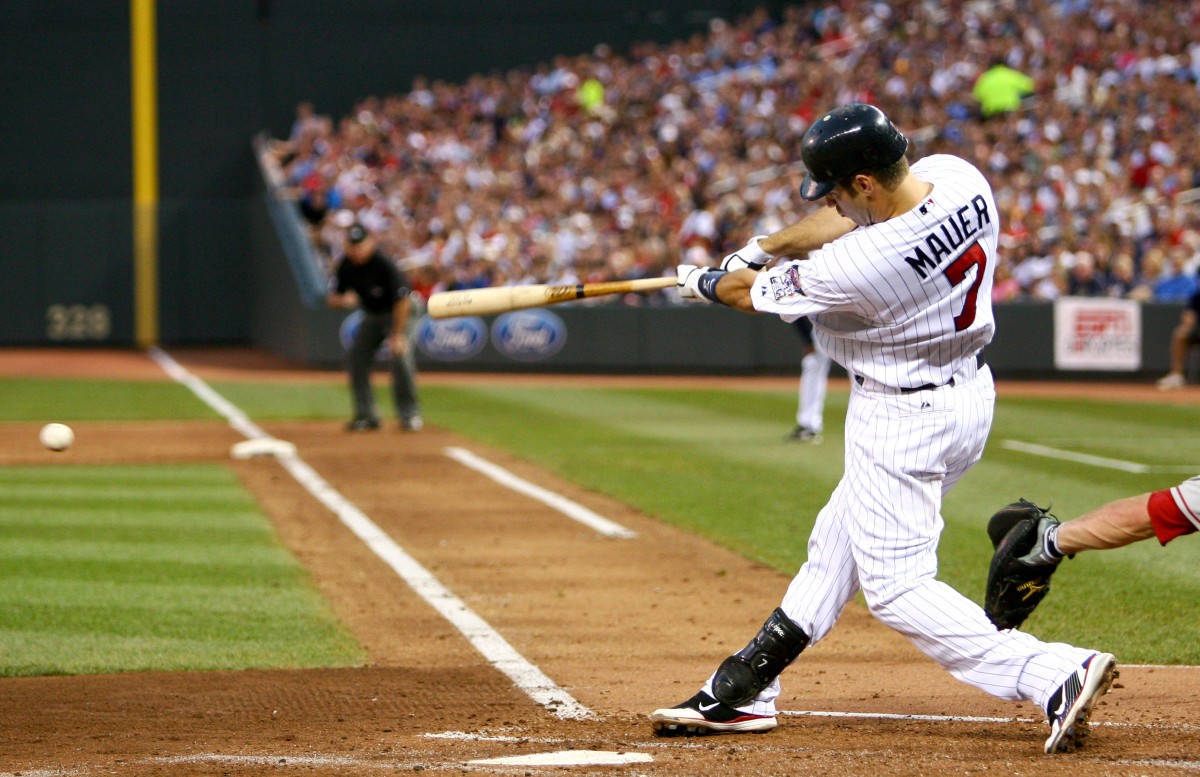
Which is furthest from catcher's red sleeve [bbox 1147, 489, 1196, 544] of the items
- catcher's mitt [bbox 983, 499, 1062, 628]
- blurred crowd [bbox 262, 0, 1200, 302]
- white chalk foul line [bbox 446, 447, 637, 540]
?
blurred crowd [bbox 262, 0, 1200, 302]

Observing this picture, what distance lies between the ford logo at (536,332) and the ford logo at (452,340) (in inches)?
12.7

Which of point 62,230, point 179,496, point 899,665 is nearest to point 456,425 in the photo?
point 179,496

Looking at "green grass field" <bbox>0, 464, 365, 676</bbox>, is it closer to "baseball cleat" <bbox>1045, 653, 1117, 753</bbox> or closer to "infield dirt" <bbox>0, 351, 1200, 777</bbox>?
"infield dirt" <bbox>0, 351, 1200, 777</bbox>

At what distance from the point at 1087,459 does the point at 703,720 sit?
29.0ft

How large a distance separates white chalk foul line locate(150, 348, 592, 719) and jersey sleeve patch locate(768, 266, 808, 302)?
5.48 ft

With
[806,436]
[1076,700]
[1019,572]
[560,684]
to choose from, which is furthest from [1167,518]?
[806,436]

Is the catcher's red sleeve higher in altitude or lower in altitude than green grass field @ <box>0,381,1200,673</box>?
higher

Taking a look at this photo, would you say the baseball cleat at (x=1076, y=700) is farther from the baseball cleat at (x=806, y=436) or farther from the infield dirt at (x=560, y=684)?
the baseball cleat at (x=806, y=436)

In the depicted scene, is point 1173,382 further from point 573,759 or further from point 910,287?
point 573,759

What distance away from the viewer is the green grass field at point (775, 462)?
677 centimetres

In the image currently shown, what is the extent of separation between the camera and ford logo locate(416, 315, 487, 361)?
2303 cm

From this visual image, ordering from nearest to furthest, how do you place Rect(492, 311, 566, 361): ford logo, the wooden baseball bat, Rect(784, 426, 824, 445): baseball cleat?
the wooden baseball bat, Rect(784, 426, 824, 445): baseball cleat, Rect(492, 311, 566, 361): ford logo

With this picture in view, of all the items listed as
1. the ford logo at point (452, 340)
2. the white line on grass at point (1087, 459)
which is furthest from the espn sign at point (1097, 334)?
the ford logo at point (452, 340)

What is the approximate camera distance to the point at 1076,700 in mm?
3928
